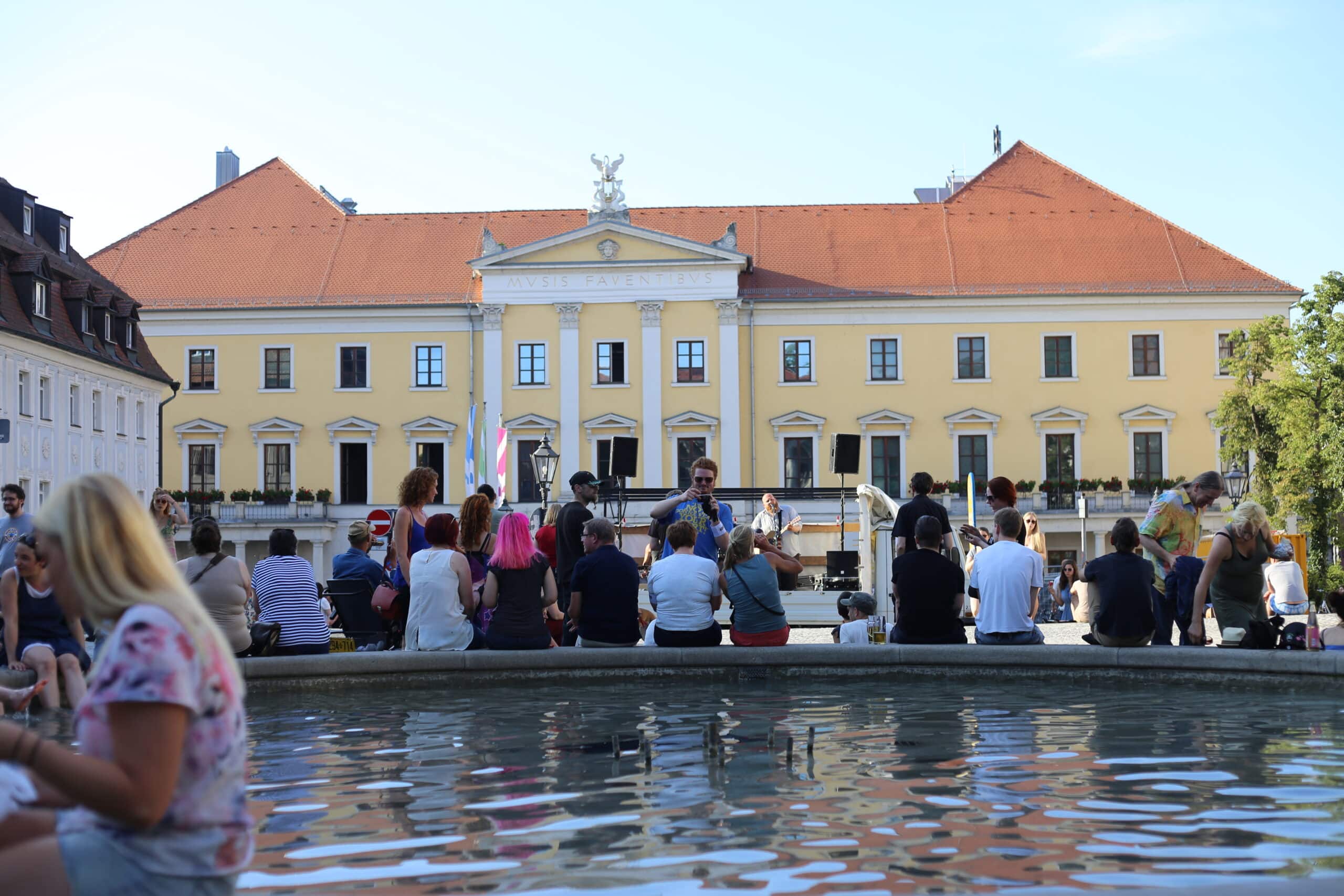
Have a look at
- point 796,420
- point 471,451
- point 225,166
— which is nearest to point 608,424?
point 796,420

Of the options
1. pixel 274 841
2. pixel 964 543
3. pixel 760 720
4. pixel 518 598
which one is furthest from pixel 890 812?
pixel 964 543

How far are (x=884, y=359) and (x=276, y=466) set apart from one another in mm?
21690

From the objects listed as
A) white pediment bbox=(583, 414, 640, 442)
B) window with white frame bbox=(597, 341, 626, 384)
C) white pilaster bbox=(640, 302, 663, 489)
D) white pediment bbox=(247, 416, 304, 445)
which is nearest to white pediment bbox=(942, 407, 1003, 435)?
white pilaster bbox=(640, 302, 663, 489)

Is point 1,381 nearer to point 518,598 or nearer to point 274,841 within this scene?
point 518,598

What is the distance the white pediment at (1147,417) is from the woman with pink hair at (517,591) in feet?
150

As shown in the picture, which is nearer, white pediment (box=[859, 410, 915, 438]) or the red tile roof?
white pediment (box=[859, 410, 915, 438])

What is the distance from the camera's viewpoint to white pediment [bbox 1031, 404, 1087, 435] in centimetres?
5409

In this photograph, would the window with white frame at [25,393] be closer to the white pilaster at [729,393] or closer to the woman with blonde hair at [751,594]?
the white pilaster at [729,393]

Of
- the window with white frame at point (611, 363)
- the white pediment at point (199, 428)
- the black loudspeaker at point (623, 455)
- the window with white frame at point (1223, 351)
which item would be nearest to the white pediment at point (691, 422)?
the window with white frame at point (611, 363)

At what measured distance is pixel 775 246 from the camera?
57.9 m

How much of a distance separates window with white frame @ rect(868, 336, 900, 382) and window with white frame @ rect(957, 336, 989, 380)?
2.12m

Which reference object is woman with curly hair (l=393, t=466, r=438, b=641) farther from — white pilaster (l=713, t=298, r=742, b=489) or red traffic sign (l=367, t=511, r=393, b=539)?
Result: white pilaster (l=713, t=298, r=742, b=489)

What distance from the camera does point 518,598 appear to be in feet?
37.1

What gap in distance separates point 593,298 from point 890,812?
159 feet
